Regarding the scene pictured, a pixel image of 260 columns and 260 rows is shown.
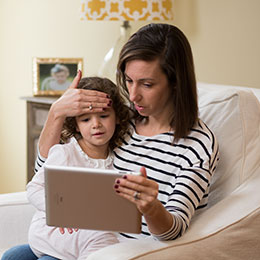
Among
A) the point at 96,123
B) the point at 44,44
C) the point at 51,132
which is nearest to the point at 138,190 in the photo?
the point at 96,123

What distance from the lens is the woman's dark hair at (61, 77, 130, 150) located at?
5.43 feet

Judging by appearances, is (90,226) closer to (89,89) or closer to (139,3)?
(89,89)

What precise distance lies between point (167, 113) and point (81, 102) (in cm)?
24

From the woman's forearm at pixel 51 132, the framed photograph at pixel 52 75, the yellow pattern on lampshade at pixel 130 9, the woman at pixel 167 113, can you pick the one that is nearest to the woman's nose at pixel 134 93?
the woman at pixel 167 113

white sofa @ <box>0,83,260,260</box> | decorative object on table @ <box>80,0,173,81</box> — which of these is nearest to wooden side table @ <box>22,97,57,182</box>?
decorative object on table @ <box>80,0,173,81</box>

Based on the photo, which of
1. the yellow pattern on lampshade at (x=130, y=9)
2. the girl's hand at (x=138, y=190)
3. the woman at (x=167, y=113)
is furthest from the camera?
the yellow pattern on lampshade at (x=130, y=9)

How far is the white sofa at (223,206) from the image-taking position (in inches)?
52.0

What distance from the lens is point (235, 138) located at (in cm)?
162

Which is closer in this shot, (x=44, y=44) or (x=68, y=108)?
(x=68, y=108)

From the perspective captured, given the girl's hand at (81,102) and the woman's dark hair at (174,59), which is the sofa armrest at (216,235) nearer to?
the woman's dark hair at (174,59)

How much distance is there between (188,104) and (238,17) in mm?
1341

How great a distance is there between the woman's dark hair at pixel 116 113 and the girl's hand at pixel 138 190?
0.44m

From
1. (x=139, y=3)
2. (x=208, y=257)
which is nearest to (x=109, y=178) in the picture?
(x=208, y=257)

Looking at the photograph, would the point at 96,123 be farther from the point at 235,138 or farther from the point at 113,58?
the point at 113,58
